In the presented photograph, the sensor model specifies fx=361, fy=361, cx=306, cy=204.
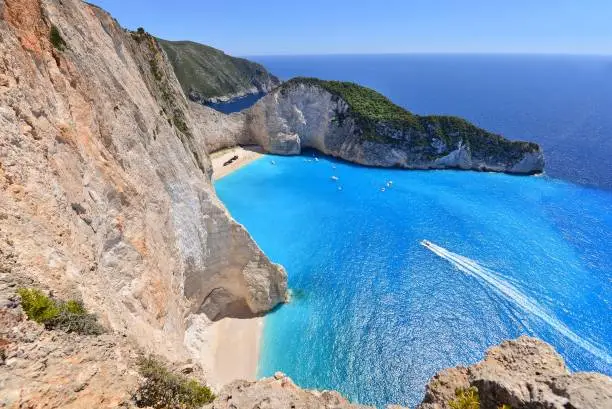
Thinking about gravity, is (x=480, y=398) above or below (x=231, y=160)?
above

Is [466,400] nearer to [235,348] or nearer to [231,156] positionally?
[235,348]

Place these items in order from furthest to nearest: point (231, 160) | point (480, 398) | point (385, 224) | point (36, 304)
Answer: point (231, 160), point (385, 224), point (36, 304), point (480, 398)

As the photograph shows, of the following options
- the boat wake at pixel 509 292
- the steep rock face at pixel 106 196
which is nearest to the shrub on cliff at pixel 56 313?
the steep rock face at pixel 106 196

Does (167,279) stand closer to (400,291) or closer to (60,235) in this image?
(60,235)

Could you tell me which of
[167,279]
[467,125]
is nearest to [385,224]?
[167,279]

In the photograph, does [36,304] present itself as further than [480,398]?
Yes

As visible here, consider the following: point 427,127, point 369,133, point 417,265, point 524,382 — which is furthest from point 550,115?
point 524,382

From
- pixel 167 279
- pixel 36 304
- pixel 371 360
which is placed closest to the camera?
pixel 36 304

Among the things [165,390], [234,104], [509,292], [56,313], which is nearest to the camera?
[165,390]
